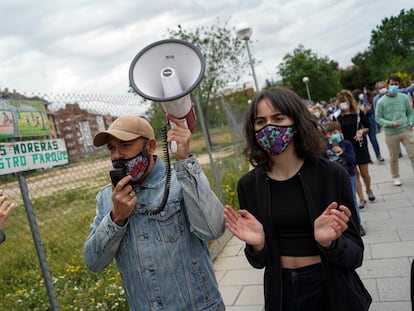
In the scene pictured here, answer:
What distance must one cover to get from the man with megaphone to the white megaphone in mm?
79

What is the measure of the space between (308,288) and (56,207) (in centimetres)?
409

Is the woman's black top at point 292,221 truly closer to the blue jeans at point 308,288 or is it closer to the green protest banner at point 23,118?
the blue jeans at point 308,288

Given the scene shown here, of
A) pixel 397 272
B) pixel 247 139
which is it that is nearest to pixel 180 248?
pixel 247 139

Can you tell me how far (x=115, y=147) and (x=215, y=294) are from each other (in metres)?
0.90

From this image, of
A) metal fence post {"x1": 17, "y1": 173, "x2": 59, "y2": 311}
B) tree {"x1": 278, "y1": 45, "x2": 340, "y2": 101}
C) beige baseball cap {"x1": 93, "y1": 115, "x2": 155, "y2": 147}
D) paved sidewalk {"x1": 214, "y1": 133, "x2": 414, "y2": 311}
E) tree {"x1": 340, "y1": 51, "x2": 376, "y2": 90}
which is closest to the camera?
beige baseball cap {"x1": 93, "y1": 115, "x2": 155, "y2": 147}

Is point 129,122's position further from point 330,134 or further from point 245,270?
point 330,134

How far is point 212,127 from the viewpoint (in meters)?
8.50

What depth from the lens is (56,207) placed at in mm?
5344

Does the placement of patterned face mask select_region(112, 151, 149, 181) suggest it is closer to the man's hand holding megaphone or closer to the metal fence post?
the man's hand holding megaphone

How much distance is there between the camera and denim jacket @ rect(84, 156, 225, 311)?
1.92 meters

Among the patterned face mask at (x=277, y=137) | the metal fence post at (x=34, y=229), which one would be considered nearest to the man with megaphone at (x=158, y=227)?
the patterned face mask at (x=277, y=137)

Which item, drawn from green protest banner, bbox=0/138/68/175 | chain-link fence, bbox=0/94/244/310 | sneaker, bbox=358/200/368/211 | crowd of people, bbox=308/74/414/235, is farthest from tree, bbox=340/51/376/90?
green protest banner, bbox=0/138/68/175

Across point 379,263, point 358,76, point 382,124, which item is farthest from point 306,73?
point 379,263

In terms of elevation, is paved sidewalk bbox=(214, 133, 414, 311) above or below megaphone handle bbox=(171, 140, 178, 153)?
below
